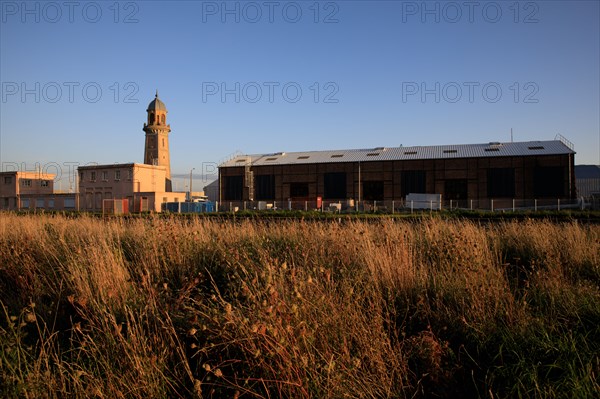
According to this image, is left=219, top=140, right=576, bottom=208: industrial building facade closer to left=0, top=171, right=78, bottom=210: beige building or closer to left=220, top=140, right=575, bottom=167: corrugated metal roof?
left=220, top=140, right=575, bottom=167: corrugated metal roof

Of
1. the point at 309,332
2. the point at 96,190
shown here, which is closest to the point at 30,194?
the point at 96,190

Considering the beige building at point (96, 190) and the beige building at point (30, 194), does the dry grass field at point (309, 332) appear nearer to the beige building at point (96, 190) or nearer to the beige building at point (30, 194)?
the beige building at point (96, 190)

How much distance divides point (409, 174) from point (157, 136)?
54.0m

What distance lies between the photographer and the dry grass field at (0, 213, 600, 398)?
360cm

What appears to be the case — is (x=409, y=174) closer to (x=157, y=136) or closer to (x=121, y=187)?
(x=121, y=187)

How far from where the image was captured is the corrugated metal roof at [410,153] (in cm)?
4659

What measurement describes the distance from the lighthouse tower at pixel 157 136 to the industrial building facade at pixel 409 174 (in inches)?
1284

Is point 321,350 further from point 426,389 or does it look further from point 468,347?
point 468,347

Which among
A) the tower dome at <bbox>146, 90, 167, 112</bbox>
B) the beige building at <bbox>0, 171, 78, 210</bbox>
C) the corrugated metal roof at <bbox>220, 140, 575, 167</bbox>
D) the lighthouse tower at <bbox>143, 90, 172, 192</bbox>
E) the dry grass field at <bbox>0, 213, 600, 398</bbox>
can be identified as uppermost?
the tower dome at <bbox>146, 90, 167, 112</bbox>

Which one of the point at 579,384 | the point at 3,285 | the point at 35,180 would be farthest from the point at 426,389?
the point at 35,180

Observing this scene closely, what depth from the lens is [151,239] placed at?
7812 mm

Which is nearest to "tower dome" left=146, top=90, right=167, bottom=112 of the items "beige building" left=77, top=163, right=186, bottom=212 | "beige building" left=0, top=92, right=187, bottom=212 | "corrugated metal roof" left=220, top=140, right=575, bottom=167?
"beige building" left=0, top=92, right=187, bottom=212

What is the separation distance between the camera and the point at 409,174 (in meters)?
49.1

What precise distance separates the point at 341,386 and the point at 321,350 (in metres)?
0.53
